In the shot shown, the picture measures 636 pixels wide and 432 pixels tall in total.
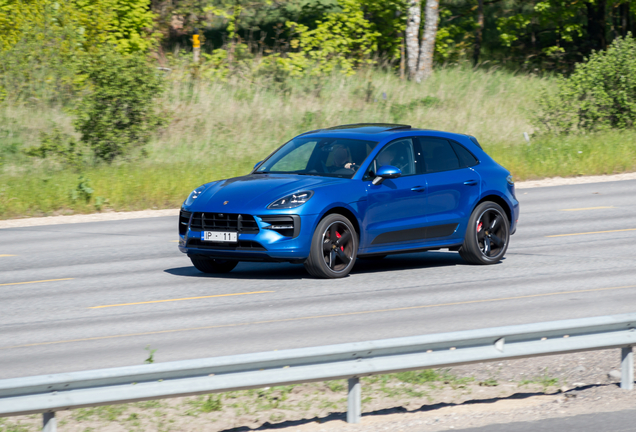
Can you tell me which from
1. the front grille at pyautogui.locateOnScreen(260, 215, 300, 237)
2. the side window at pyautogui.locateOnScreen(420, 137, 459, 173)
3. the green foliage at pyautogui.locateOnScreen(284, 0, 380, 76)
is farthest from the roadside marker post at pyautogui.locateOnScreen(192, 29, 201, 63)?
the front grille at pyautogui.locateOnScreen(260, 215, 300, 237)

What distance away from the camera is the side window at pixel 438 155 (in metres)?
11.5

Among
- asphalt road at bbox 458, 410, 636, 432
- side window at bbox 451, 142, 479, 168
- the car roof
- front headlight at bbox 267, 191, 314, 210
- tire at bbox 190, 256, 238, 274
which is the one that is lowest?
asphalt road at bbox 458, 410, 636, 432

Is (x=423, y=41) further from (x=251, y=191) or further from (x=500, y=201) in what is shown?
(x=251, y=191)

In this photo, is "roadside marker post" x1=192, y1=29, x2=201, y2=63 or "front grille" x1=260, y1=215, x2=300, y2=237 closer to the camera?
"front grille" x1=260, y1=215, x2=300, y2=237

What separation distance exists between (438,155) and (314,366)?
21.8 ft

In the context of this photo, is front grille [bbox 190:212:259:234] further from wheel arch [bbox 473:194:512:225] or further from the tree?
the tree

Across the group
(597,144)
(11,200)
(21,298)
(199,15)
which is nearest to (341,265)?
(21,298)

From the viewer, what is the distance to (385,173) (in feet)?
34.9

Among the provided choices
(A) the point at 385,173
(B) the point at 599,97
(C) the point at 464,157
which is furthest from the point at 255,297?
(B) the point at 599,97

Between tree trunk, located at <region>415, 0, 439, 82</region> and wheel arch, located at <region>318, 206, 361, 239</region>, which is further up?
tree trunk, located at <region>415, 0, 439, 82</region>

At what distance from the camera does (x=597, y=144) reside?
85.9ft

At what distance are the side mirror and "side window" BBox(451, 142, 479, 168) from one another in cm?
130

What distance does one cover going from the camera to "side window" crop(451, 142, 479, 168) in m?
11.8

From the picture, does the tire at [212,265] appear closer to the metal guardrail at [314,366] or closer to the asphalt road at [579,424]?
the metal guardrail at [314,366]
